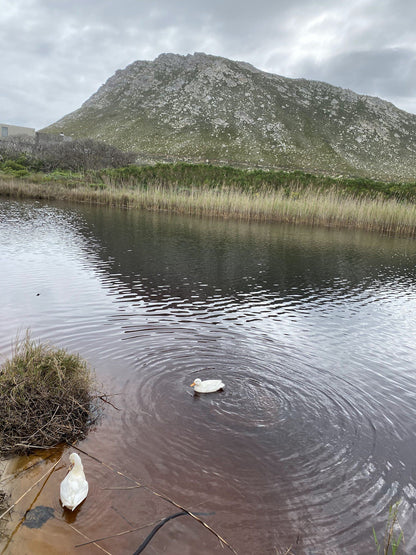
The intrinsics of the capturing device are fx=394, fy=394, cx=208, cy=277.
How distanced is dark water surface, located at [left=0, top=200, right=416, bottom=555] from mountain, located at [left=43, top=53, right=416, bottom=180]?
8165 cm

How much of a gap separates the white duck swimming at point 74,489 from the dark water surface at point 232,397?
100 mm

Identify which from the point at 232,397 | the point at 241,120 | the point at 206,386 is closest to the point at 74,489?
the point at 206,386

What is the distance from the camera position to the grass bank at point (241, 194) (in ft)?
A: 73.0

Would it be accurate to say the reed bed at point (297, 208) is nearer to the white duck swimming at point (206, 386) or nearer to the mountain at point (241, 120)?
the white duck swimming at point (206, 386)

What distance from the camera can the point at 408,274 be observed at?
12539mm

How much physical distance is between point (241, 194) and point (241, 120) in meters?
93.1

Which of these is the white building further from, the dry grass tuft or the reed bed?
the dry grass tuft

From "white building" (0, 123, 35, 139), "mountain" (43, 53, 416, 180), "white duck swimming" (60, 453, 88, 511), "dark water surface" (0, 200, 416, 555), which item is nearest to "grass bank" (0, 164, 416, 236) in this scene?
"dark water surface" (0, 200, 416, 555)

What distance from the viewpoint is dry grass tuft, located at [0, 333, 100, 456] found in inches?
130

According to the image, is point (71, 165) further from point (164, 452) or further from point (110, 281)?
point (164, 452)

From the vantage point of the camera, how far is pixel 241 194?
84.3 feet

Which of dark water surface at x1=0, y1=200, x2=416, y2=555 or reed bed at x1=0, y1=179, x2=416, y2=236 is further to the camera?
reed bed at x1=0, y1=179, x2=416, y2=236

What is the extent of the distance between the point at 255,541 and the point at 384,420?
236 centimetres

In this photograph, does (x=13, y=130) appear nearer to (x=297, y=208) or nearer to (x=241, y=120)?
(x=297, y=208)
